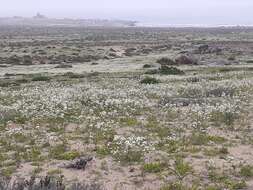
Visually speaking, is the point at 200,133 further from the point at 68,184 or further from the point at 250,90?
the point at 250,90

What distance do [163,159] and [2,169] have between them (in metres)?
4.38

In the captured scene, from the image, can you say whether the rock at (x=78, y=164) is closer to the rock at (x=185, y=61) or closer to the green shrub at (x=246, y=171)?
the green shrub at (x=246, y=171)

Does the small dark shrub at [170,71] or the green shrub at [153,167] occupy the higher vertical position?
the green shrub at [153,167]

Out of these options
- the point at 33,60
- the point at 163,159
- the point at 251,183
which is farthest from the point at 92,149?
the point at 33,60

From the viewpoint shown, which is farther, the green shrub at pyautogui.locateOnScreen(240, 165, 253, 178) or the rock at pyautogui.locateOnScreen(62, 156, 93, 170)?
the rock at pyautogui.locateOnScreen(62, 156, 93, 170)

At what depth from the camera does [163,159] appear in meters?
15.4

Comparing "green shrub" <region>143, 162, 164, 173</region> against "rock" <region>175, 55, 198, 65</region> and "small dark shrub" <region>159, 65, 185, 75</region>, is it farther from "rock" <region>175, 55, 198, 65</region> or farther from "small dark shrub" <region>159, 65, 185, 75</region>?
"rock" <region>175, 55, 198, 65</region>

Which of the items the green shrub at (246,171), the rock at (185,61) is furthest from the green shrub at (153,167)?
the rock at (185,61)

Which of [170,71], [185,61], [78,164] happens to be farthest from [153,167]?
[185,61]

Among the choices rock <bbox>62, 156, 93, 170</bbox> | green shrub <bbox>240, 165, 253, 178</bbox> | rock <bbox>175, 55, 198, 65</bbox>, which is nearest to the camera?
green shrub <bbox>240, 165, 253, 178</bbox>

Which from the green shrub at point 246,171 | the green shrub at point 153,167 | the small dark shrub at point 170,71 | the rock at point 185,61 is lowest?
the rock at point 185,61

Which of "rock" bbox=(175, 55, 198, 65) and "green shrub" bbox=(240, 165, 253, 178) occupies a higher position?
"green shrub" bbox=(240, 165, 253, 178)

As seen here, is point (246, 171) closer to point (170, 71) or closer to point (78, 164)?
point (78, 164)

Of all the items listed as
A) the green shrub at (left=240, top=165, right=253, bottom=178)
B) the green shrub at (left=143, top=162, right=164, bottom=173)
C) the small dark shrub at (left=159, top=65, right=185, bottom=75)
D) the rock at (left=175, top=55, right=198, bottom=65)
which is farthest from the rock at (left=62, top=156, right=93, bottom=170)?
the rock at (left=175, top=55, right=198, bottom=65)
